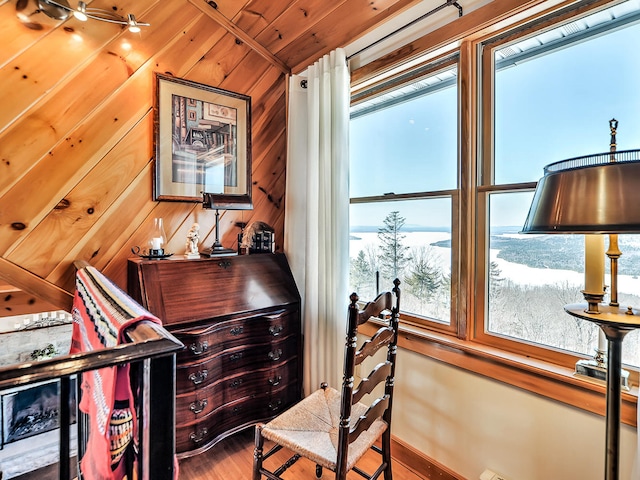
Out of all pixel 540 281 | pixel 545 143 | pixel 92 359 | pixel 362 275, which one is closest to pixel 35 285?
pixel 92 359

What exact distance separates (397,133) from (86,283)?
1800mm

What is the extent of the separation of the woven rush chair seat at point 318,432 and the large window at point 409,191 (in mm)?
650

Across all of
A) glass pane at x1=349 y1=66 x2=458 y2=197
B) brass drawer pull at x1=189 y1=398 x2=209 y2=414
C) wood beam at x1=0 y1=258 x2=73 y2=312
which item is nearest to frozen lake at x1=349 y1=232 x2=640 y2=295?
glass pane at x1=349 y1=66 x2=458 y2=197

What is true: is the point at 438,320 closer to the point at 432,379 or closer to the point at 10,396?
the point at 432,379

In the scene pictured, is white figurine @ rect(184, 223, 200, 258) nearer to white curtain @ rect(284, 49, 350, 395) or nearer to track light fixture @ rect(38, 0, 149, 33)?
white curtain @ rect(284, 49, 350, 395)

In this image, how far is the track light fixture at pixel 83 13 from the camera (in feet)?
5.65

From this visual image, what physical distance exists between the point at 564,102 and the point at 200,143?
199cm

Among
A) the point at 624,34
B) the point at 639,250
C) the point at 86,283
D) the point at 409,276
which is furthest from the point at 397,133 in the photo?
the point at 86,283

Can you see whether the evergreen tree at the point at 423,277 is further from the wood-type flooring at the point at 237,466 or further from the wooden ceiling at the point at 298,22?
the wooden ceiling at the point at 298,22

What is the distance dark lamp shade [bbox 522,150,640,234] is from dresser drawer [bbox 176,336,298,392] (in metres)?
1.59

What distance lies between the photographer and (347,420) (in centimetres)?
122

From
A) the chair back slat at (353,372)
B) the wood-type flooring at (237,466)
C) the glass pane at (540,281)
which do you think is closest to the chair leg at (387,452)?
the chair back slat at (353,372)

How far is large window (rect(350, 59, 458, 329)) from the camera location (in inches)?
69.8

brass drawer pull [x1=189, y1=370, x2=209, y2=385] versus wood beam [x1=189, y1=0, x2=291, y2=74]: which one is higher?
wood beam [x1=189, y1=0, x2=291, y2=74]
